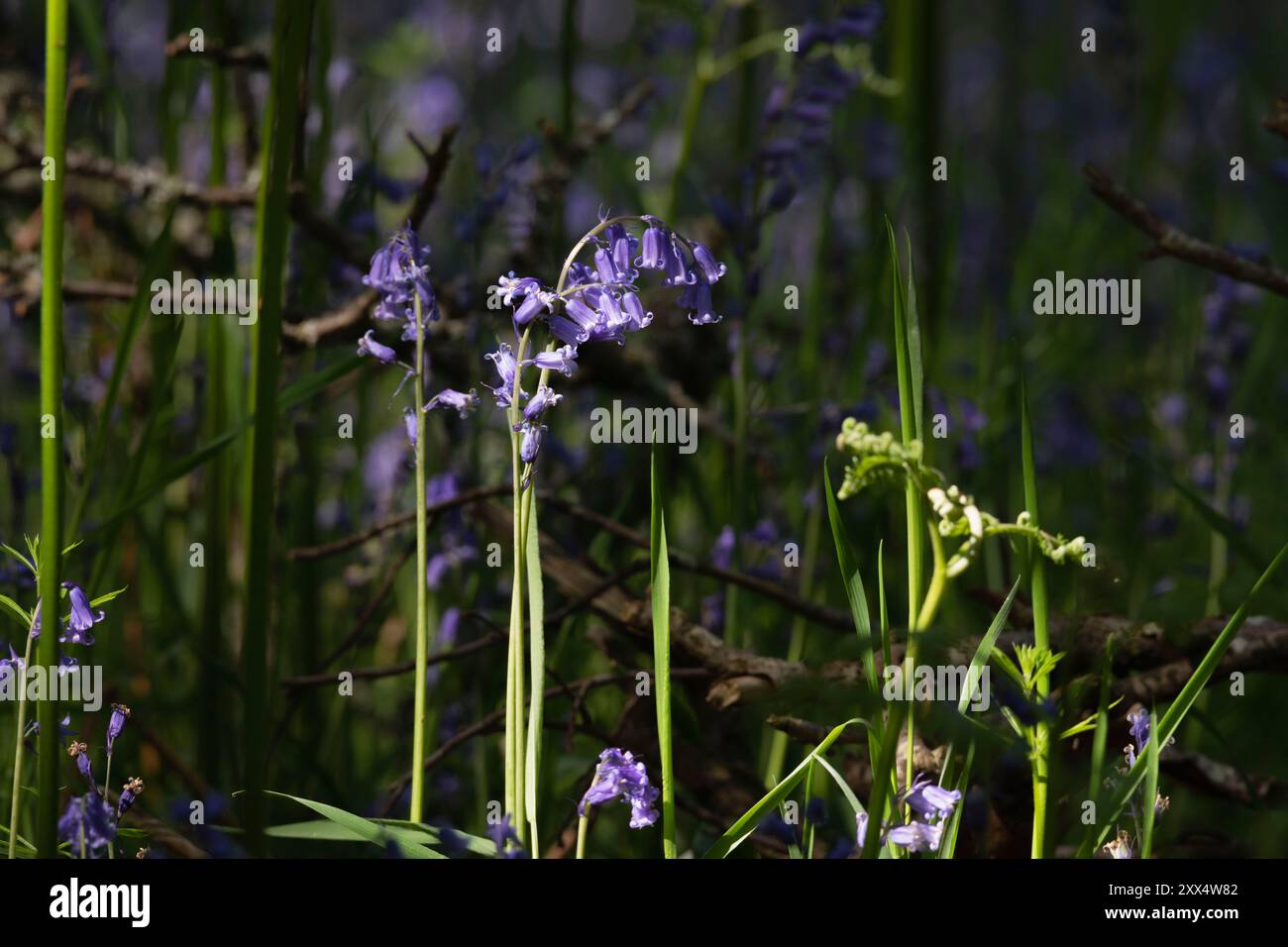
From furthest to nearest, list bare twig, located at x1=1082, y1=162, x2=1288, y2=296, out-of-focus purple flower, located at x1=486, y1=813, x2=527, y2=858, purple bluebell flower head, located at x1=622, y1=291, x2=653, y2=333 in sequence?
bare twig, located at x1=1082, y1=162, x2=1288, y2=296, purple bluebell flower head, located at x1=622, y1=291, x2=653, y2=333, out-of-focus purple flower, located at x1=486, y1=813, x2=527, y2=858

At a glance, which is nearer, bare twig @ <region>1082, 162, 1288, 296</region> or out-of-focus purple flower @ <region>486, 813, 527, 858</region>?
out-of-focus purple flower @ <region>486, 813, 527, 858</region>

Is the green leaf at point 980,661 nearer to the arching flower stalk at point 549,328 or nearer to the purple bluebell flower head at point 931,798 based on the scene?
the purple bluebell flower head at point 931,798

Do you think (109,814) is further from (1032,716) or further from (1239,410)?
(1239,410)

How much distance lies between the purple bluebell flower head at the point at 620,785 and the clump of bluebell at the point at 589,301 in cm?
25

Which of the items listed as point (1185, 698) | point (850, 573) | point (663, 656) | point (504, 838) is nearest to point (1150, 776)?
point (1185, 698)

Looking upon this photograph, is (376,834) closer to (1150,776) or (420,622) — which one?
(420,622)

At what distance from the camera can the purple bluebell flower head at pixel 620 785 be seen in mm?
965

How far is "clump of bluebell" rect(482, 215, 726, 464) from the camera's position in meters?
0.98

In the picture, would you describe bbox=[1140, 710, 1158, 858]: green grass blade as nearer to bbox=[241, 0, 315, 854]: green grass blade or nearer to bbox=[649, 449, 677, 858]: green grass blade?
bbox=[649, 449, 677, 858]: green grass blade

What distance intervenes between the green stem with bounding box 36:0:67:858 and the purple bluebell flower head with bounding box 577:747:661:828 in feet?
1.40

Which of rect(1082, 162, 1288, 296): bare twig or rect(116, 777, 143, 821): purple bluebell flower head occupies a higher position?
rect(1082, 162, 1288, 296): bare twig

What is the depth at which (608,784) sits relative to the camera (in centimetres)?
97

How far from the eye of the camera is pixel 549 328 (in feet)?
3.35

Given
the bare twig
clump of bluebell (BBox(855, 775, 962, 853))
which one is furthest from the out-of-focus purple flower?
the bare twig
